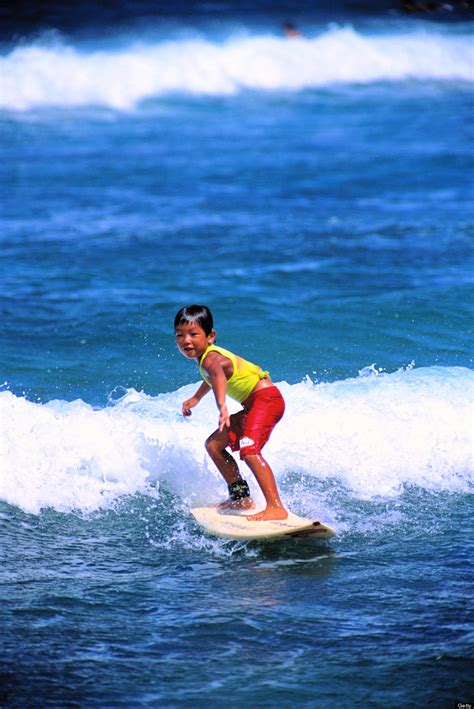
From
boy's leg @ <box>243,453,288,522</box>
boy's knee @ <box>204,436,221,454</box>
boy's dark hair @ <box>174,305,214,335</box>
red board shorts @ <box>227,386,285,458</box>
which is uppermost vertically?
boy's dark hair @ <box>174,305,214,335</box>

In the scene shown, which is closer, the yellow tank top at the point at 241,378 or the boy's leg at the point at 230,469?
the yellow tank top at the point at 241,378

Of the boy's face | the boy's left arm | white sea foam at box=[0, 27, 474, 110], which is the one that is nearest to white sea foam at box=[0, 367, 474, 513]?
the boy's left arm

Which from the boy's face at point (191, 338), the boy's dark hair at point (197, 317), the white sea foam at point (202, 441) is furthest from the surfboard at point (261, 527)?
the boy's dark hair at point (197, 317)

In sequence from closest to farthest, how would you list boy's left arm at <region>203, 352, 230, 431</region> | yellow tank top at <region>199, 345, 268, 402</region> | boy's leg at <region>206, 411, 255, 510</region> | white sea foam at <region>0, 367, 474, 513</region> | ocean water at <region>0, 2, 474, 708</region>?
1. ocean water at <region>0, 2, 474, 708</region>
2. boy's left arm at <region>203, 352, 230, 431</region>
3. yellow tank top at <region>199, 345, 268, 402</region>
4. boy's leg at <region>206, 411, 255, 510</region>
5. white sea foam at <region>0, 367, 474, 513</region>

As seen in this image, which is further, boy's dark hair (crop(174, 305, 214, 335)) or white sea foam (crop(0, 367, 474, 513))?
white sea foam (crop(0, 367, 474, 513))

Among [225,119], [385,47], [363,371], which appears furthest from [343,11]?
[363,371]

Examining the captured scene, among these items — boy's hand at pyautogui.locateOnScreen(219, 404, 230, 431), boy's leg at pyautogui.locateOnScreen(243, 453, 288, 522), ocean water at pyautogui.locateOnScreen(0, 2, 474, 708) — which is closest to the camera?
ocean water at pyautogui.locateOnScreen(0, 2, 474, 708)

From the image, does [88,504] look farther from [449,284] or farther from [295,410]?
[449,284]

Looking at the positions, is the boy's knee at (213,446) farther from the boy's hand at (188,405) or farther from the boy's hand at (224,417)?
the boy's hand at (224,417)

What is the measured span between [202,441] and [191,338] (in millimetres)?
2076

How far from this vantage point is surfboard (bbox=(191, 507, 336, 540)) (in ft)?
20.5

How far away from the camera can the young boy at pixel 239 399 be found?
6.46 meters

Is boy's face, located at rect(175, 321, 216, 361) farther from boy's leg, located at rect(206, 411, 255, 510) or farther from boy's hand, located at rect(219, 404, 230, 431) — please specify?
boy's leg, located at rect(206, 411, 255, 510)

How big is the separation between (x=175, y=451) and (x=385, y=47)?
2862cm
